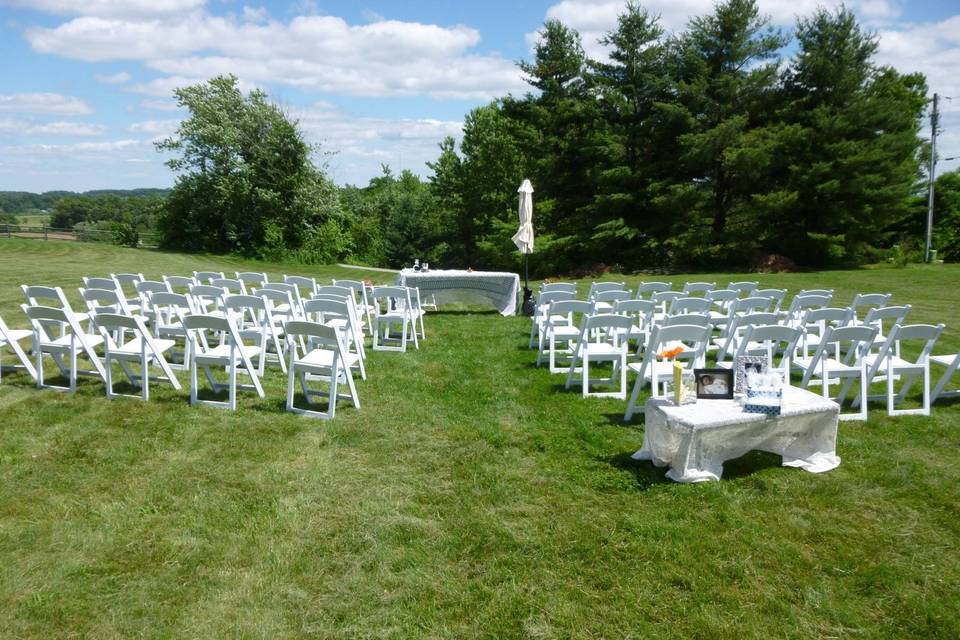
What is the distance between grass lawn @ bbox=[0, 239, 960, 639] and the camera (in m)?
3.14

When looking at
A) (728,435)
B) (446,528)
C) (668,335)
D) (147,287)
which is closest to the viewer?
(446,528)

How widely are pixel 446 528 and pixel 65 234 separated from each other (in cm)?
3294

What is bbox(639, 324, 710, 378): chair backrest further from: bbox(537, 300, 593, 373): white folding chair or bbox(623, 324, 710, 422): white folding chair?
bbox(537, 300, 593, 373): white folding chair

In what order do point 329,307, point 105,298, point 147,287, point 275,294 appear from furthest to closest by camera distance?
point 147,287, point 275,294, point 105,298, point 329,307

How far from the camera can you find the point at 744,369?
4.81 m

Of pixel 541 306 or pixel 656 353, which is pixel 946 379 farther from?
pixel 541 306

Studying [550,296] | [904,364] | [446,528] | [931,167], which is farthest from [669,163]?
[446,528]

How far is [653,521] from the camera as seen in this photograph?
4008 millimetres

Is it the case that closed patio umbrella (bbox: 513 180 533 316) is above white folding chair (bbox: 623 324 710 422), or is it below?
above

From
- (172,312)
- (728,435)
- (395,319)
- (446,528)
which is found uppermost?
(172,312)

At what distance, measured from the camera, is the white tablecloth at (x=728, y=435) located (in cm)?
448

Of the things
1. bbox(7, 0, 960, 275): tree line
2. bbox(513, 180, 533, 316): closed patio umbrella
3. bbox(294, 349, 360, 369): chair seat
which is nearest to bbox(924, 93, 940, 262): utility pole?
bbox(7, 0, 960, 275): tree line

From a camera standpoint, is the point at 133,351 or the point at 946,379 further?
the point at 133,351

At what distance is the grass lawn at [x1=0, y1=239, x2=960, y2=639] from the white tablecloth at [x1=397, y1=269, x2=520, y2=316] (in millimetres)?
6075
